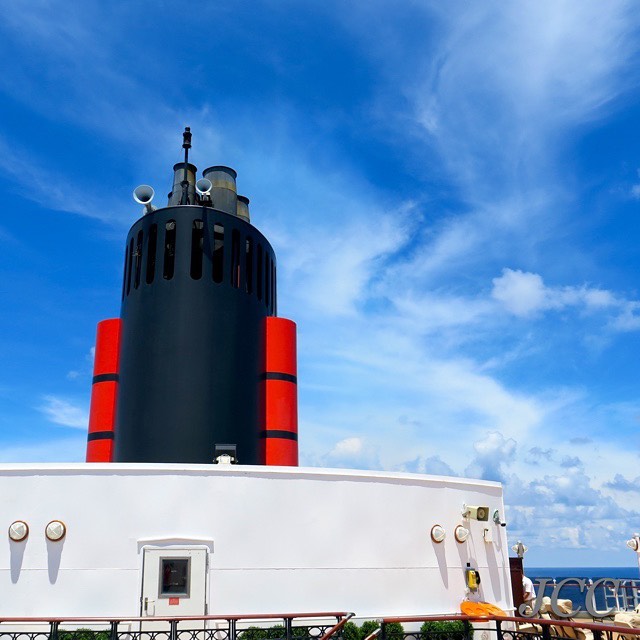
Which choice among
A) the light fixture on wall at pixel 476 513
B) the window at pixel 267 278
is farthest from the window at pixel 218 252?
the light fixture on wall at pixel 476 513

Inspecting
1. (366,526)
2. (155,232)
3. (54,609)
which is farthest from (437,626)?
(155,232)

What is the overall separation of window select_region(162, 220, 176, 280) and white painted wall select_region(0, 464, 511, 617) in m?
6.74

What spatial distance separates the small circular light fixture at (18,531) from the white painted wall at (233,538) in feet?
0.44

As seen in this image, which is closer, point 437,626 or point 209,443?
point 437,626

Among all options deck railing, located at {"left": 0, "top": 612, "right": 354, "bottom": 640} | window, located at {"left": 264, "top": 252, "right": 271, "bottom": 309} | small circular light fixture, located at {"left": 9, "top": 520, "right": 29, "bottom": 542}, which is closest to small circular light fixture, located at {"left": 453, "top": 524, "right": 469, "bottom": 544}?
deck railing, located at {"left": 0, "top": 612, "right": 354, "bottom": 640}

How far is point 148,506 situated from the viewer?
1320 centimetres

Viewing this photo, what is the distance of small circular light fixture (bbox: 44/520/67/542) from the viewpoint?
41.7ft

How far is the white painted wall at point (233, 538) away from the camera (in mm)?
12703

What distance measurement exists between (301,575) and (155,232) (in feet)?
34.0

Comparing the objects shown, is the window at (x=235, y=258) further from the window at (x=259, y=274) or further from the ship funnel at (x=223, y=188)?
the ship funnel at (x=223, y=188)

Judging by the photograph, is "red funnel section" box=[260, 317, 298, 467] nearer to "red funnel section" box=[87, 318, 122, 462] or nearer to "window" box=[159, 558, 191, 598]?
"red funnel section" box=[87, 318, 122, 462]

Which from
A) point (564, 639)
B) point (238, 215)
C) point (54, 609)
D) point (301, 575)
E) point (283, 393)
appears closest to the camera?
point (564, 639)

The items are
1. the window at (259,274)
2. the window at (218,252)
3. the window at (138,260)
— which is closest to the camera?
the window at (218,252)

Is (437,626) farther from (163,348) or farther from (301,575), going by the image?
(163,348)
